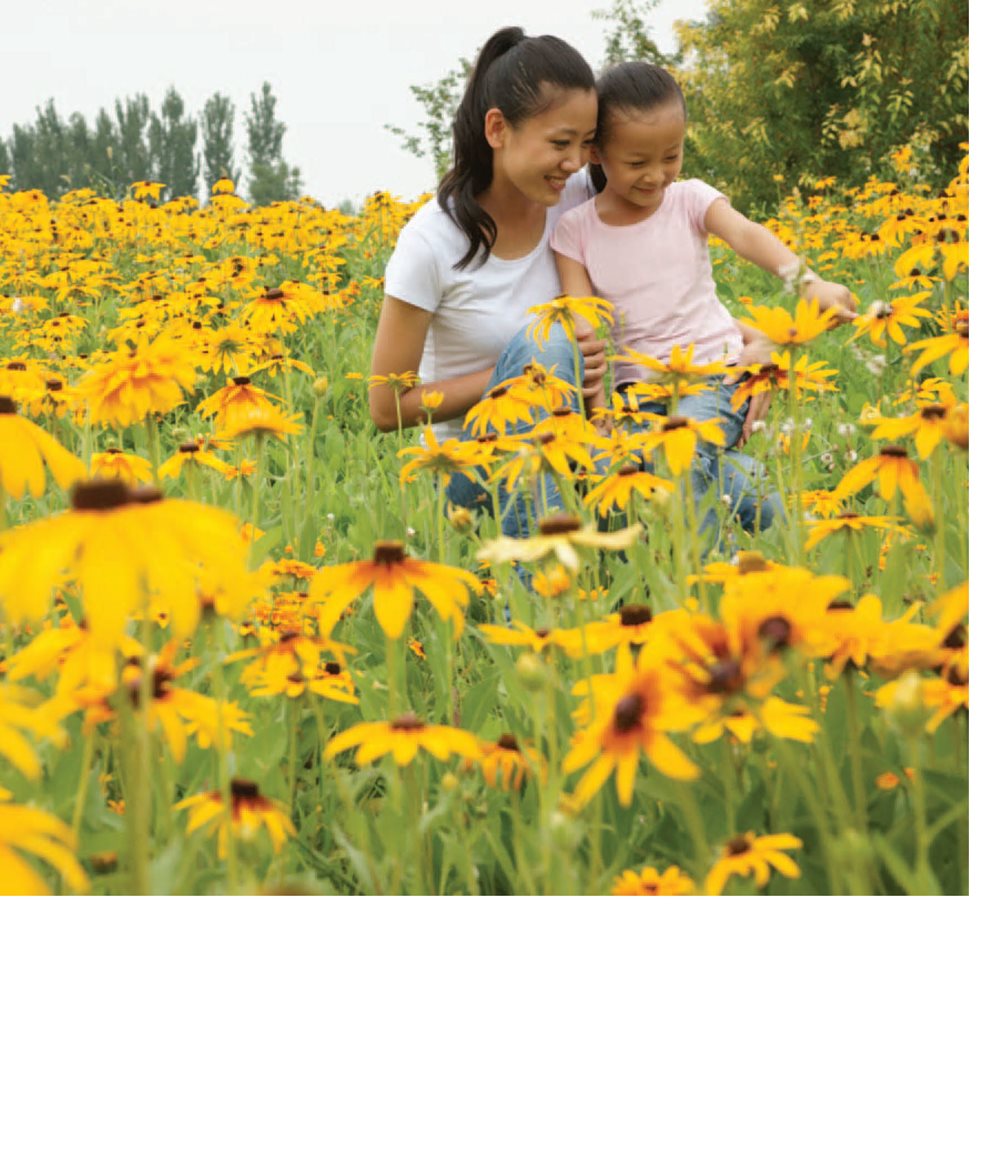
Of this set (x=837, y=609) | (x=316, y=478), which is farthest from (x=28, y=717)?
(x=316, y=478)

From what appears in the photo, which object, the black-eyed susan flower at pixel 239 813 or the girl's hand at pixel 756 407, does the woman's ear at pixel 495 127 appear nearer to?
the girl's hand at pixel 756 407

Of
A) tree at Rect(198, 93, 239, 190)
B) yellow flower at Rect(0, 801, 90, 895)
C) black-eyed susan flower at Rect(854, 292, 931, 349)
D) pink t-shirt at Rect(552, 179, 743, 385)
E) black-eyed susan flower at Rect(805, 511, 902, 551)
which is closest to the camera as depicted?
yellow flower at Rect(0, 801, 90, 895)

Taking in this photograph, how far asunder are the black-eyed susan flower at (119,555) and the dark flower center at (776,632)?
229 millimetres

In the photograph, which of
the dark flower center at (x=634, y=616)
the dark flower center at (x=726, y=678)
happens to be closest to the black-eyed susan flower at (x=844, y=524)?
the dark flower center at (x=634, y=616)

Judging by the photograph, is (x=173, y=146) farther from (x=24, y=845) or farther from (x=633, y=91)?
(x=24, y=845)

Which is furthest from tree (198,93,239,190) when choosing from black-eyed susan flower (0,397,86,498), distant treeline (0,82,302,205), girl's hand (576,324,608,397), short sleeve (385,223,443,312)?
black-eyed susan flower (0,397,86,498)

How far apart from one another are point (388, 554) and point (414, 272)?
1.06m

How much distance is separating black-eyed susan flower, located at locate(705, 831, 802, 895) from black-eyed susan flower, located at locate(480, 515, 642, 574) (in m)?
0.18

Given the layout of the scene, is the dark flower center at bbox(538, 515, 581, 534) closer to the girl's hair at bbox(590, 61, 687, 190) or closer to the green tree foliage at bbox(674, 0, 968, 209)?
the girl's hair at bbox(590, 61, 687, 190)

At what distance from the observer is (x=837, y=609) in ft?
2.31

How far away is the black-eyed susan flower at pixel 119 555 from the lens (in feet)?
1.80

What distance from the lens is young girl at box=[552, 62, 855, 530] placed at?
5.53 feet
